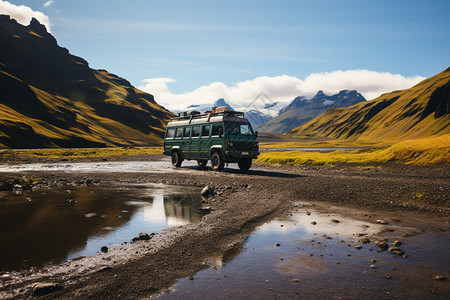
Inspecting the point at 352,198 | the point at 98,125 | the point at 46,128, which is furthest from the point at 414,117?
the point at 352,198

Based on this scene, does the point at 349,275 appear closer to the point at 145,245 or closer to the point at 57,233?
the point at 145,245

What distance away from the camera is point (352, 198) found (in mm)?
12359

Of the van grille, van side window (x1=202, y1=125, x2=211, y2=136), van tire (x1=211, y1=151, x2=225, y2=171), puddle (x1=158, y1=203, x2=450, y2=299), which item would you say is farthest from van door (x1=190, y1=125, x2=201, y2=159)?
puddle (x1=158, y1=203, x2=450, y2=299)

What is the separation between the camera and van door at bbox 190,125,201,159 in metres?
25.6

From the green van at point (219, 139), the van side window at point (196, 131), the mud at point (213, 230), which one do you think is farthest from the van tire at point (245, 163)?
the mud at point (213, 230)

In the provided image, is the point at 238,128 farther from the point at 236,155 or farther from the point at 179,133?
the point at 179,133

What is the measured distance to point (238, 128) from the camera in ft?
77.0

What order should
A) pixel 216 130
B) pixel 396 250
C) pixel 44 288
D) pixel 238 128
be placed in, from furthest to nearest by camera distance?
pixel 216 130, pixel 238 128, pixel 396 250, pixel 44 288

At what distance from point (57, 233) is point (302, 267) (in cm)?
632

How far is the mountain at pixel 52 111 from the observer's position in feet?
304

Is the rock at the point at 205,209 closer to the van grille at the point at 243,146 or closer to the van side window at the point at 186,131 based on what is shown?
the van grille at the point at 243,146

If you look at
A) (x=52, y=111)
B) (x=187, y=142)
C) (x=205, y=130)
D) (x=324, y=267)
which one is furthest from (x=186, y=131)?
(x=52, y=111)

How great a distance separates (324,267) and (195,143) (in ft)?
68.2

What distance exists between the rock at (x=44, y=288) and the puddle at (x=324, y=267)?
1.65 meters
